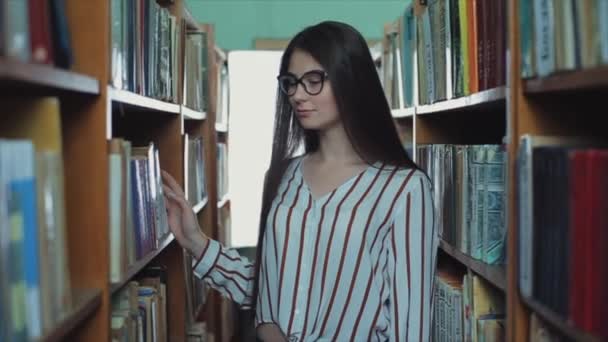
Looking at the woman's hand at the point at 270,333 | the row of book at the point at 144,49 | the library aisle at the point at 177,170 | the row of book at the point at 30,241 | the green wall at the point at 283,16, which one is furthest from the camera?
the green wall at the point at 283,16

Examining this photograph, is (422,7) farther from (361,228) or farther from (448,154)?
(361,228)

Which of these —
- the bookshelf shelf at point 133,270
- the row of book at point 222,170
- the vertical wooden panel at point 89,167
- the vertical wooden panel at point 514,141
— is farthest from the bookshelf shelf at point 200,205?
the vertical wooden panel at point 514,141

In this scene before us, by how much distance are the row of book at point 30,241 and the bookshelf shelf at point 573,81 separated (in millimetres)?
755

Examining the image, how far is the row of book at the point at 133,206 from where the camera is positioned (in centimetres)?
146

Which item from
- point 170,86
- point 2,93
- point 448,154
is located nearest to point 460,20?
point 448,154

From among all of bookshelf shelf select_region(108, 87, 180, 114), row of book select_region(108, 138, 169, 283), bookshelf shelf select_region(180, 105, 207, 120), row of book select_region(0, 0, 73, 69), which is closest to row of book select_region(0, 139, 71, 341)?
row of book select_region(0, 0, 73, 69)

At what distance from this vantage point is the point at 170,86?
2404 millimetres

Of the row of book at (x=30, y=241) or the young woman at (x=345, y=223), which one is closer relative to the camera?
the row of book at (x=30, y=241)

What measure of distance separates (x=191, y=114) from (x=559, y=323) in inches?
75.8

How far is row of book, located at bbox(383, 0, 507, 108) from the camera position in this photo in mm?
1813

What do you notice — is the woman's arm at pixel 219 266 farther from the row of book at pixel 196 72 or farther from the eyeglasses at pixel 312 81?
the row of book at pixel 196 72

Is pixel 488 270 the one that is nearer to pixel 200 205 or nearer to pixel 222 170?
pixel 200 205

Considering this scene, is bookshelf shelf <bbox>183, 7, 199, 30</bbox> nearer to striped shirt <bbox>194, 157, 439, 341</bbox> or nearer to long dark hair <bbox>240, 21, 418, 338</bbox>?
long dark hair <bbox>240, 21, 418, 338</bbox>

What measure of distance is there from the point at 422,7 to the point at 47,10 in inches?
69.7
